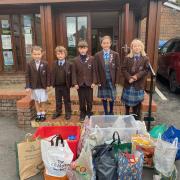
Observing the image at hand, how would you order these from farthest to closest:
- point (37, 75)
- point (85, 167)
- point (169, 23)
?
point (169, 23), point (37, 75), point (85, 167)

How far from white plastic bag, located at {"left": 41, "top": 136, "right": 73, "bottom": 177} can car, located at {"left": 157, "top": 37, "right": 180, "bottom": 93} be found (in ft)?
14.8

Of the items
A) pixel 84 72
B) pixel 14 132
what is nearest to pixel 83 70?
pixel 84 72

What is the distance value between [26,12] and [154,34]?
3.82 m

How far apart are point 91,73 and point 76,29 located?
3.29 metres

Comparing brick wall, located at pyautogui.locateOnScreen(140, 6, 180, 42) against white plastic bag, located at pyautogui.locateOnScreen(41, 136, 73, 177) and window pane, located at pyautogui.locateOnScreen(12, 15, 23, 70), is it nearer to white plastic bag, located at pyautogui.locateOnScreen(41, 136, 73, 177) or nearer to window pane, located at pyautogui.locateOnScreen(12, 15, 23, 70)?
window pane, located at pyautogui.locateOnScreen(12, 15, 23, 70)

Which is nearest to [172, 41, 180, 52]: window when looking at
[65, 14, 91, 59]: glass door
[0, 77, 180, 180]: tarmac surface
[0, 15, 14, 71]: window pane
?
[0, 77, 180, 180]: tarmac surface

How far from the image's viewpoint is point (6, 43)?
736 centimetres

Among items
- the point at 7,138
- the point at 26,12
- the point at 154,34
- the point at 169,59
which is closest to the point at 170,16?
the point at 169,59

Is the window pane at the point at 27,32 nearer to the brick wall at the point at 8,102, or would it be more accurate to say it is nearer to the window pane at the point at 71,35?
the window pane at the point at 71,35

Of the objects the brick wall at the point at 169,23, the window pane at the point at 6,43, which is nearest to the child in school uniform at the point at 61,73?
the window pane at the point at 6,43

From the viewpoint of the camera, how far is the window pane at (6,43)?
7.22 m

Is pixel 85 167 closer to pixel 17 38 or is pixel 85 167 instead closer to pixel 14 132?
pixel 14 132

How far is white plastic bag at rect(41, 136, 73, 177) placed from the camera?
276 centimetres

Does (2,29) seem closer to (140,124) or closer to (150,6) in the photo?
(150,6)
